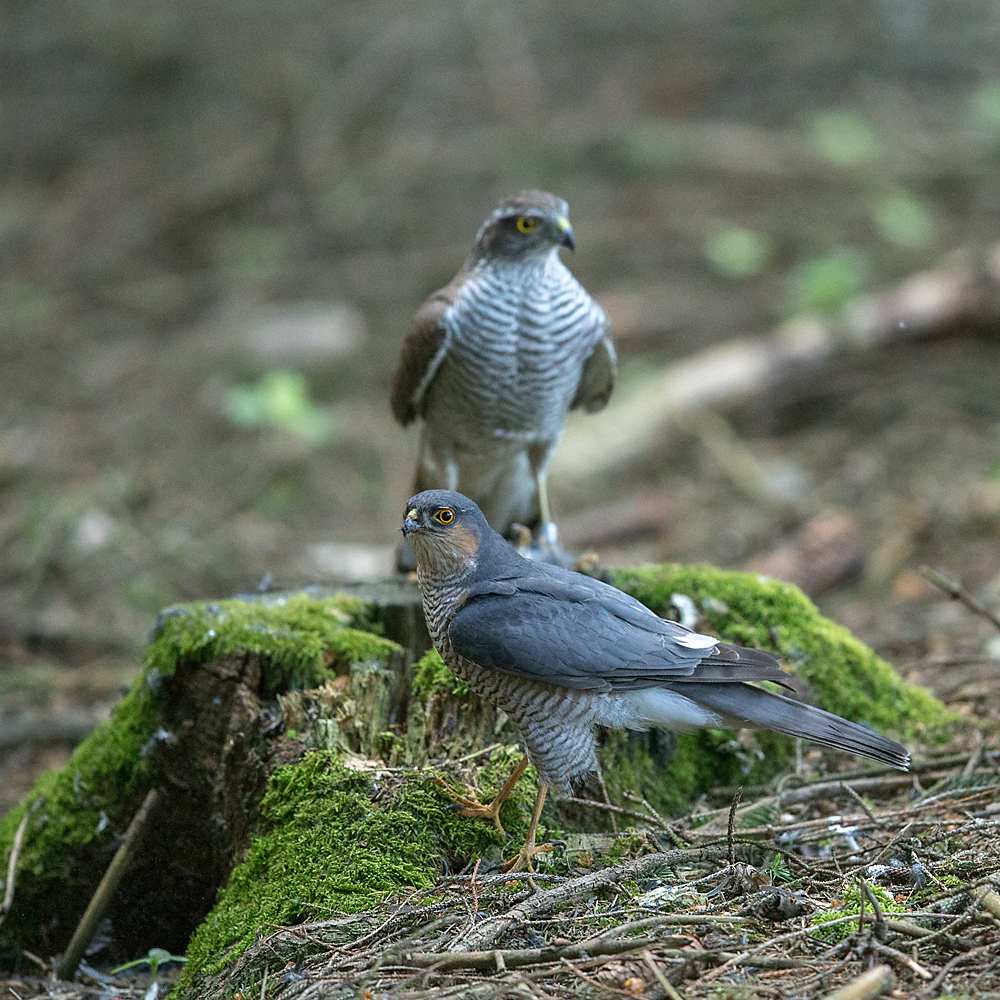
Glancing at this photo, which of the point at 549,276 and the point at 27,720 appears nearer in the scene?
the point at 549,276

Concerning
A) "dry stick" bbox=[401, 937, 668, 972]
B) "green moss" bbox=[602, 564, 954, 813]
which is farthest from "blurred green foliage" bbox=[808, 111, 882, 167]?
"dry stick" bbox=[401, 937, 668, 972]

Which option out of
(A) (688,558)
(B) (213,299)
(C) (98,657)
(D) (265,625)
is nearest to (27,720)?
(C) (98,657)

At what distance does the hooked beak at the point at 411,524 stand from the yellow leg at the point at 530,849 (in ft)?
3.07

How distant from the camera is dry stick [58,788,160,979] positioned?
397 cm

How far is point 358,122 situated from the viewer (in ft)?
43.9

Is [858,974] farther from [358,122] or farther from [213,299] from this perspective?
[358,122]

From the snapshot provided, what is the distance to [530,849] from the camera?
3391 millimetres

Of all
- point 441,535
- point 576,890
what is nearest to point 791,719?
point 576,890

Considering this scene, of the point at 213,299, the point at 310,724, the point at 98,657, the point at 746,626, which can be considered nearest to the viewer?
the point at 310,724

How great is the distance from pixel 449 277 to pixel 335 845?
28.6ft

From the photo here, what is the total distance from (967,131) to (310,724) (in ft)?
39.0

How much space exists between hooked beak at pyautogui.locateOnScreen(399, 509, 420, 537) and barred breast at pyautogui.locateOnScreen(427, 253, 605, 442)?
155 cm

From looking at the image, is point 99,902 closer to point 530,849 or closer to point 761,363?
point 530,849

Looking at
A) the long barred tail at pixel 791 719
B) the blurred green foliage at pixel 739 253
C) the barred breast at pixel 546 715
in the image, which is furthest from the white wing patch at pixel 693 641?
the blurred green foliage at pixel 739 253
